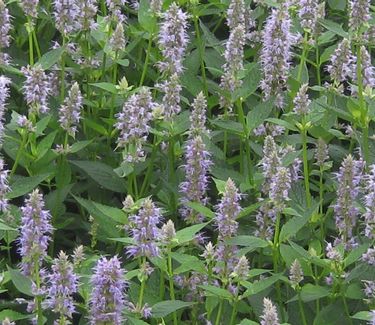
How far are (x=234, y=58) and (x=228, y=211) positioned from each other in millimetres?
1088

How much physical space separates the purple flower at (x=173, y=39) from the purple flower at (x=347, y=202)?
103 centimetres

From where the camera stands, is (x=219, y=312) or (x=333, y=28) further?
(x=333, y=28)

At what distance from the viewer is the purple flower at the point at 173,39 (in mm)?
4488

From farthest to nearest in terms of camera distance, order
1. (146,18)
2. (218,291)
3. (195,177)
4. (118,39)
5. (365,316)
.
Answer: (146,18)
(118,39)
(195,177)
(218,291)
(365,316)

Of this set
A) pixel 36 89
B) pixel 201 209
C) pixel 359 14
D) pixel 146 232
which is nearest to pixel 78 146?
pixel 36 89

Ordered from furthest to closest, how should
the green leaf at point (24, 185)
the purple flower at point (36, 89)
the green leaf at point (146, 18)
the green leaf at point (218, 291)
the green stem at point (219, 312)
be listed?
the green leaf at point (146, 18) → the purple flower at point (36, 89) → the green leaf at point (24, 185) → the green stem at point (219, 312) → the green leaf at point (218, 291)

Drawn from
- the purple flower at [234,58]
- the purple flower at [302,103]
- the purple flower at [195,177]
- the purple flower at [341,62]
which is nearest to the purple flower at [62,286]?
the purple flower at [195,177]

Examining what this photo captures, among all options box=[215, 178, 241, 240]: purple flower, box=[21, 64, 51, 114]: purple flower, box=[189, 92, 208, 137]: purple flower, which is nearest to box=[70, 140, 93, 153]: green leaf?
box=[21, 64, 51, 114]: purple flower

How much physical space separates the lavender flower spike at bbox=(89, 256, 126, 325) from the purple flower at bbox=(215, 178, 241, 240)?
545 millimetres

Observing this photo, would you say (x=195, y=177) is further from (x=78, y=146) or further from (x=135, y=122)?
(x=78, y=146)

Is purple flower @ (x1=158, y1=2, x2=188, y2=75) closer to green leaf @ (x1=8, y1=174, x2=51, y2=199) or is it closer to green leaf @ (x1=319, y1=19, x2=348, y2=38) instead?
green leaf @ (x1=319, y1=19, x2=348, y2=38)

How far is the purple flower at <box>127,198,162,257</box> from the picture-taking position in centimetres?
333

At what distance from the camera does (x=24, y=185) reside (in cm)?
411

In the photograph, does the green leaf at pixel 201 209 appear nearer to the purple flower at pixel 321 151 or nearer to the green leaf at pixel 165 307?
the green leaf at pixel 165 307
